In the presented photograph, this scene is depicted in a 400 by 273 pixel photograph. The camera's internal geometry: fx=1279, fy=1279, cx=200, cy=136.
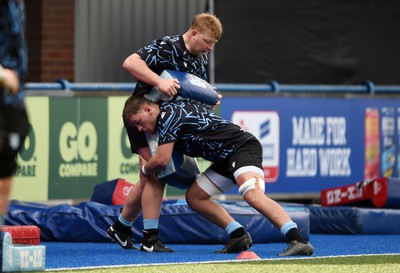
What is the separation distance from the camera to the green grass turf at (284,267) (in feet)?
25.2

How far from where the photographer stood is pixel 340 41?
622 inches

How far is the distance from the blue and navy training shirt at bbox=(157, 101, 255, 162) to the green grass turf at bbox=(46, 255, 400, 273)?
1045 mm

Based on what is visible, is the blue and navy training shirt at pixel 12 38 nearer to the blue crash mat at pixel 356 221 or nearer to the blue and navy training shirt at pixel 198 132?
the blue and navy training shirt at pixel 198 132

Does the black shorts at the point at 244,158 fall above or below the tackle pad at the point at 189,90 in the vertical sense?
below

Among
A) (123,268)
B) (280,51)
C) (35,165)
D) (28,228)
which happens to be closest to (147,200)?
(28,228)

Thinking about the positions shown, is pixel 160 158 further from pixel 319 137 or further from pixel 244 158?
pixel 319 137

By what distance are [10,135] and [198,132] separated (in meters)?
3.82

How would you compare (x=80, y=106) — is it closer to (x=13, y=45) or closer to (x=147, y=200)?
(x=147, y=200)

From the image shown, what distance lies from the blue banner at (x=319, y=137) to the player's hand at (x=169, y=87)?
177 inches

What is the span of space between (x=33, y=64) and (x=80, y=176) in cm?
376

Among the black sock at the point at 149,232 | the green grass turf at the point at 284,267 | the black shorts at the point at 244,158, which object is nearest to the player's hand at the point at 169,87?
the black shorts at the point at 244,158

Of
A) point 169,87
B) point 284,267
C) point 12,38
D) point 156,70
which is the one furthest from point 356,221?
point 12,38

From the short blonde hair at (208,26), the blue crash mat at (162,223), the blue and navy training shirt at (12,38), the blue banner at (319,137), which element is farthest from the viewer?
the blue banner at (319,137)

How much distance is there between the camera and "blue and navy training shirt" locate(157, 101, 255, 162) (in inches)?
354
